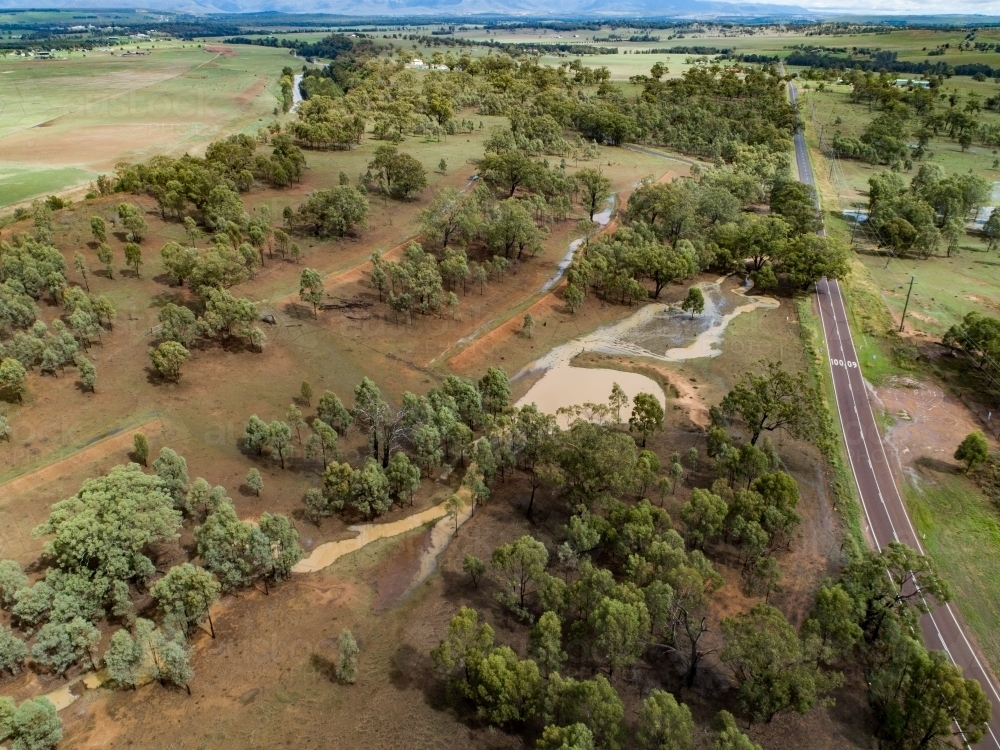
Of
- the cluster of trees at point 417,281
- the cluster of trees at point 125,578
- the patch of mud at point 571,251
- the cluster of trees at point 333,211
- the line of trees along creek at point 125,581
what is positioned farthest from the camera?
the cluster of trees at point 333,211

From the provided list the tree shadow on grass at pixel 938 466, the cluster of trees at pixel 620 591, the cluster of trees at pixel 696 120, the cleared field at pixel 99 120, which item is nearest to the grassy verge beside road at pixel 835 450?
the cluster of trees at pixel 620 591

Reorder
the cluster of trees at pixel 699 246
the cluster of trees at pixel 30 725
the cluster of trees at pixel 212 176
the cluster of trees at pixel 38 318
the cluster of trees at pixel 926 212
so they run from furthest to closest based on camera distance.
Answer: the cluster of trees at pixel 926 212, the cluster of trees at pixel 212 176, the cluster of trees at pixel 699 246, the cluster of trees at pixel 38 318, the cluster of trees at pixel 30 725

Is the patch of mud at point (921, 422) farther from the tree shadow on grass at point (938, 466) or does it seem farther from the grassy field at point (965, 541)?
the grassy field at point (965, 541)

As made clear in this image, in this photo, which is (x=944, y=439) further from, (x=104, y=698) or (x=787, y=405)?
(x=104, y=698)

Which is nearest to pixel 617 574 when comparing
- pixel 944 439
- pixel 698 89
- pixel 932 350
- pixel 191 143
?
pixel 944 439

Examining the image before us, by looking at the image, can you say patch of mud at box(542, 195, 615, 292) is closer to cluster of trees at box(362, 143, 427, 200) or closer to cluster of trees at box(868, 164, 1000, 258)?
cluster of trees at box(362, 143, 427, 200)

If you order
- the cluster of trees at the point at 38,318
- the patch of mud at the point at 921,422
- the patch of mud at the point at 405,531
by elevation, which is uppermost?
the cluster of trees at the point at 38,318

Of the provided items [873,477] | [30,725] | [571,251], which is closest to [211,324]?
[30,725]

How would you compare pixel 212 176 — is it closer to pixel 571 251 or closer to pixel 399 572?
pixel 571 251
